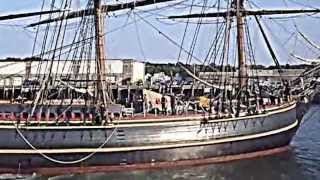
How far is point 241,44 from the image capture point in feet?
92.5

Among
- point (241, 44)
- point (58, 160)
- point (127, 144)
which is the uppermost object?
point (241, 44)

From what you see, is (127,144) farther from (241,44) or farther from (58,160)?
(241,44)

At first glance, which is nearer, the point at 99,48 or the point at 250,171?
the point at 250,171

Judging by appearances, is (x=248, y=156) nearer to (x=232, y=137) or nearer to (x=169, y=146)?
(x=232, y=137)

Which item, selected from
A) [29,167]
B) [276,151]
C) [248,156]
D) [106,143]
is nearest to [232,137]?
[248,156]

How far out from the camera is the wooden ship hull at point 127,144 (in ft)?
71.5

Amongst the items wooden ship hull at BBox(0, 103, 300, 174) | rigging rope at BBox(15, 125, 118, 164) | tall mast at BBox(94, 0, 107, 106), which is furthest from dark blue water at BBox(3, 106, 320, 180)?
tall mast at BBox(94, 0, 107, 106)

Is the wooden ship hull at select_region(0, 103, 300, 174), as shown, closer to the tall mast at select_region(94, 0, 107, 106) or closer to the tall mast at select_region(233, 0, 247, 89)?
the tall mast at select_region(94, 0, 107, 106)

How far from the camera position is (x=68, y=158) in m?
22.0

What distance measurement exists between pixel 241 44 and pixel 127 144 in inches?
362

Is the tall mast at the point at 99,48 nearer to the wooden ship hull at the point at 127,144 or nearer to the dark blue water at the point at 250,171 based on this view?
the wooden ship hull at the point at 127,144

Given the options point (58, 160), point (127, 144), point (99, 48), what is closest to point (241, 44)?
point (99, 48)

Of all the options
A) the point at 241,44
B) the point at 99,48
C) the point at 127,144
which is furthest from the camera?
the point at 241,44

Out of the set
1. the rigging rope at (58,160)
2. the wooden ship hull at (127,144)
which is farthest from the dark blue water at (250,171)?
the rigging rope at (58,160)
